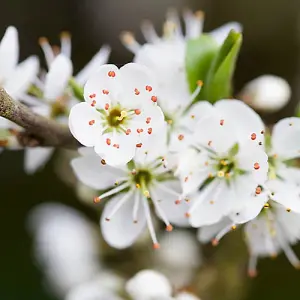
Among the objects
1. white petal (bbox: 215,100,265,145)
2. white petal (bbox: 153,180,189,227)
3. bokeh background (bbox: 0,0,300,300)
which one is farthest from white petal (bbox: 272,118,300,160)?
bokeh background (bbox: 0,0,300,300)

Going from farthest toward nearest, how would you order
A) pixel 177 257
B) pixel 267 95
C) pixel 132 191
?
pixel 177 257 → pixel 267 95 → pixel 132 191

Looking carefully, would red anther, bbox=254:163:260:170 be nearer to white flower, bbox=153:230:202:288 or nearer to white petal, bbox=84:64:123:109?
white petal, bbox=84:64:123:109

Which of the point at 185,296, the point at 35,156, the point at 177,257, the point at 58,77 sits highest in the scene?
the point at 58,77

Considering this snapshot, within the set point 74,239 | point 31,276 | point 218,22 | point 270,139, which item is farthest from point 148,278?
point 218,22

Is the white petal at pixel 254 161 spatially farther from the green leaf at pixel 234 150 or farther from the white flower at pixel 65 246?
the white flower at pixel 65 246

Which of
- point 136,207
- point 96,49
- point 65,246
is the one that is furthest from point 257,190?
point 96,49

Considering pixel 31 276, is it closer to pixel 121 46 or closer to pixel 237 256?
pixel 237 256

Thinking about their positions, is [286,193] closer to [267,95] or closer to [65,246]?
[267,95]
